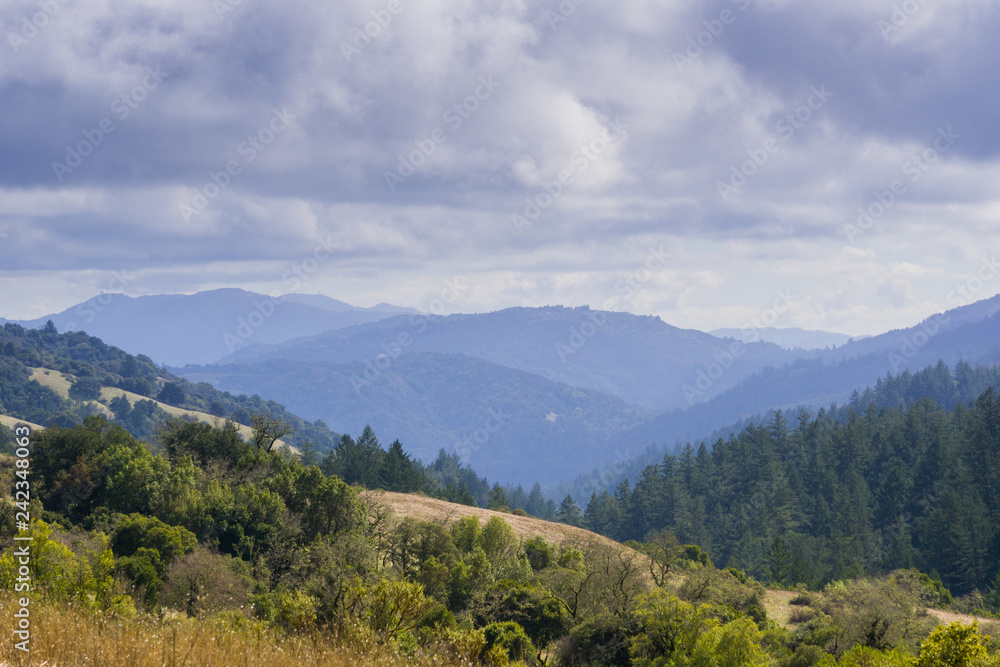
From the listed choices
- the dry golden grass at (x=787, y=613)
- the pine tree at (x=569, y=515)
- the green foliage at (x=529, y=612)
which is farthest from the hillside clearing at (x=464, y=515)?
the pine tree at (x=569, y=515)

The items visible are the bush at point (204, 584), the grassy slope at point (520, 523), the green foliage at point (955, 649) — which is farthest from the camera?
the grassy slope at point (520, 523)

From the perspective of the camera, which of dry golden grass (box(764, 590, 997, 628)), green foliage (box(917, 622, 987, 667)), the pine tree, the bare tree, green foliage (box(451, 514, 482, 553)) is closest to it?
green foliage (box(917, 622, 987, 667))

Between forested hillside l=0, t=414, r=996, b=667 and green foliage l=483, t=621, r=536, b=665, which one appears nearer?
forested hillside l=0, t=414, r=996, b=667

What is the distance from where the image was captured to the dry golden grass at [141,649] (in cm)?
972

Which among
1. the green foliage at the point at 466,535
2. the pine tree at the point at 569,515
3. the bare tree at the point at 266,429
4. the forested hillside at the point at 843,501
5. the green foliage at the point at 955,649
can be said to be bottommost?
the pine tree at the point at 569,515

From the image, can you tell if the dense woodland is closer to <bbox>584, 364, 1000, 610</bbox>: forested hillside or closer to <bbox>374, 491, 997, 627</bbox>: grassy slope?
<bbox>584, 364, 1000, 610</bbox>: forested hillside

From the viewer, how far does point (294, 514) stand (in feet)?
154

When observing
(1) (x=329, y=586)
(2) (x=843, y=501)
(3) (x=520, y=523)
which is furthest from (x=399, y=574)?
(2) (x=843, y=501)

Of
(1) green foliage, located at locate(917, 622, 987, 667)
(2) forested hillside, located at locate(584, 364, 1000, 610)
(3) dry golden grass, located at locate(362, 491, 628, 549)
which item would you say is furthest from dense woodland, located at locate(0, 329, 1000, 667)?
(3) dry golden grass, located at locate(362, 491, 628, 549)

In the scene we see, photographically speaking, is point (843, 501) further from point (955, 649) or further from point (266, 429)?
point (955, 649)

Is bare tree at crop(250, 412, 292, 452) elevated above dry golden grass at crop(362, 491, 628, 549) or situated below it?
above

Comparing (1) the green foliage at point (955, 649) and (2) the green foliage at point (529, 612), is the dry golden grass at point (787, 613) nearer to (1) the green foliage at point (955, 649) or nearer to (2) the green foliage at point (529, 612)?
(2) the green foliage at point (529, 612)

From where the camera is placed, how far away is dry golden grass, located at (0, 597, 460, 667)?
9719mm

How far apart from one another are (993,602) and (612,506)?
241 feet
